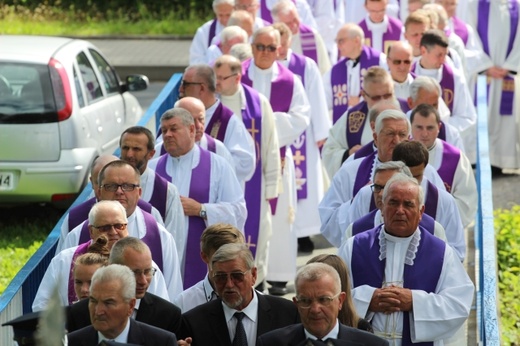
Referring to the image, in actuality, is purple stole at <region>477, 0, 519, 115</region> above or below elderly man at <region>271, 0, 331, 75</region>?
below

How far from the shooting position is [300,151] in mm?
13188

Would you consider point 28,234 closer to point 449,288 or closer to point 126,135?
point 126,135

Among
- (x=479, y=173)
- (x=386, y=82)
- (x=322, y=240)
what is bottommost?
(x=322, y=240)

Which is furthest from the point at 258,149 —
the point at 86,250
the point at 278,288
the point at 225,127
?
the point at 86,250

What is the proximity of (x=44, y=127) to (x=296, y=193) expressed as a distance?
2.15 metres

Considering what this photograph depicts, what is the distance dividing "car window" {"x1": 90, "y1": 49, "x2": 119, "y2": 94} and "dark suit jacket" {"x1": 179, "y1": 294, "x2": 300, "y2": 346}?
277 inches

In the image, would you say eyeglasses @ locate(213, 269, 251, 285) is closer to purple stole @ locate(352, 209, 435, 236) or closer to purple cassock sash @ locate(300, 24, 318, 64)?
purple stole @ locate(352, 209, 435, 236)

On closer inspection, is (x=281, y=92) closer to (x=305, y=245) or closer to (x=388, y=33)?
(x=305, y=245)

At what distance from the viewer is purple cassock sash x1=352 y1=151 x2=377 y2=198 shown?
9.39 meters

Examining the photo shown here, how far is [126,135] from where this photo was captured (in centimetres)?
914

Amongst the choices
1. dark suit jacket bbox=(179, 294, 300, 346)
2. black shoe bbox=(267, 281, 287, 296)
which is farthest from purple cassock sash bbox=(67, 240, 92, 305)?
black shoe bbox=(267, 281, 287, 296)

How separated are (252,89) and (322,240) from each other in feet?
7.23

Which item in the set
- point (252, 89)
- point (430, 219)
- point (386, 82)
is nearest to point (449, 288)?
point (430, 219)

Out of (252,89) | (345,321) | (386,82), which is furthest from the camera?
(252,89)
